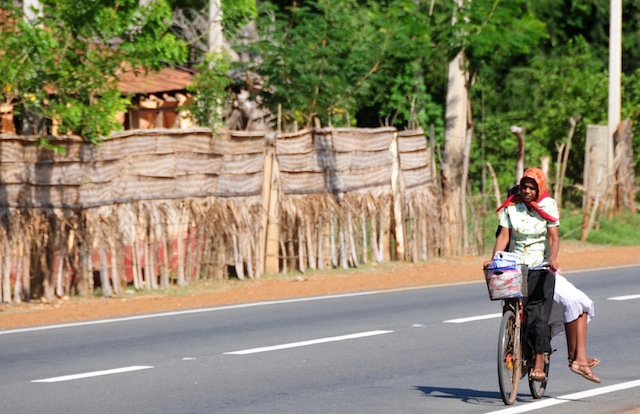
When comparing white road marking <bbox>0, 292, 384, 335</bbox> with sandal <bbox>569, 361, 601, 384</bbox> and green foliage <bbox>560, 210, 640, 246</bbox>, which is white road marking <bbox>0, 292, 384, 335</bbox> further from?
green foliage <bbox>560, 210, 640, 246</bbox>

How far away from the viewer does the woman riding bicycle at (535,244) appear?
8.44m

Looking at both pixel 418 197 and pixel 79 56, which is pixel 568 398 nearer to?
pixel 79 56

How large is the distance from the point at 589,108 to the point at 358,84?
10303 millimetres

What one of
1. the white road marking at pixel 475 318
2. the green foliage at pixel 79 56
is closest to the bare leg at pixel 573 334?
the white road marking at pixel 475 318

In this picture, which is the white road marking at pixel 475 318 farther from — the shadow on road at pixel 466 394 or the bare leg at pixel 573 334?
the bare leg at pixel 573 334

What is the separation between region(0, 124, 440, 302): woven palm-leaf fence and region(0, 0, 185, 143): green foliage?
551 millimetres

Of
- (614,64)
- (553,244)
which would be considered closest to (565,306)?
(553,244)

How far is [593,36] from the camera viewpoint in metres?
34.2

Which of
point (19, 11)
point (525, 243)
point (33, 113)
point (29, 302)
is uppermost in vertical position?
Answer: point (19, 11)

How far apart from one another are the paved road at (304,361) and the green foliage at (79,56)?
2921mm

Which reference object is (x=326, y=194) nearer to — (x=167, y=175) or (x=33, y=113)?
(x=167, y=175)

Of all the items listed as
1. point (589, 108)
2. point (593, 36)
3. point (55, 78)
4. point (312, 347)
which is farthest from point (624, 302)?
point (593, 36)

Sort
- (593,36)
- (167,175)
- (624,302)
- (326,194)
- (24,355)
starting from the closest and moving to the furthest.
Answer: (24,355) → (624,302) → (167,175) → (326,194) → (593,36)

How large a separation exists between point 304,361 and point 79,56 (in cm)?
698
